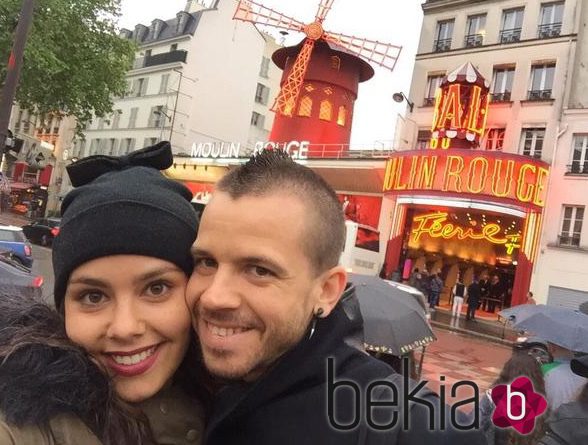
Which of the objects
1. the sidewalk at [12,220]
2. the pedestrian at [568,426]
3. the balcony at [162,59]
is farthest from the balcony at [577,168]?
the balcony at [162,59]

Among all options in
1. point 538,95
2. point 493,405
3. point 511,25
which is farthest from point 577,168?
point 493,405

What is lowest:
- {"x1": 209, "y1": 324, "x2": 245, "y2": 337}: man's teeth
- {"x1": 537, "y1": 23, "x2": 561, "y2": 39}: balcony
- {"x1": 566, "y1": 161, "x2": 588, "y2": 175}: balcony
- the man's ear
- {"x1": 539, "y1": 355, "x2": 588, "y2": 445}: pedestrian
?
{"x1": 539, "y1": 355, "x2": 588, "y2": 445}: pedestrian

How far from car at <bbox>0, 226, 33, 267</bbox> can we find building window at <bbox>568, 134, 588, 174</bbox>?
15.8 metres

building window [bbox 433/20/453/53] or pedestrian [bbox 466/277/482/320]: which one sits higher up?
building window [bbox 433/20/453/53]

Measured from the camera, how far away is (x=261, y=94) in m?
38.3

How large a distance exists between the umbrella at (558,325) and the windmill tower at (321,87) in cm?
1940

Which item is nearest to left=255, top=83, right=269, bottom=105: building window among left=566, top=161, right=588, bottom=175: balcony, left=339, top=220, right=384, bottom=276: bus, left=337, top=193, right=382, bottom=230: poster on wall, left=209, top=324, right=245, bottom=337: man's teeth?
left=337, top=193, right=382, bottom=230: poster on wall

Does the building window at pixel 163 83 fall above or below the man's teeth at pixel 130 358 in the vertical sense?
above

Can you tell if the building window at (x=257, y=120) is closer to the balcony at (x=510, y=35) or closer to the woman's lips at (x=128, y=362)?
the balcony at (x=510, y=35)

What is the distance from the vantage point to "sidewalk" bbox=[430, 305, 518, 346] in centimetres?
1459

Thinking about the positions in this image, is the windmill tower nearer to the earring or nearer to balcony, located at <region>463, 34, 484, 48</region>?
balcony, located at <region>463, 34, 484, 48</region>

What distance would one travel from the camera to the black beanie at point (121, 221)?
149 cm

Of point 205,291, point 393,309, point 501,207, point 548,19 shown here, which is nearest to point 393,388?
point 205,291

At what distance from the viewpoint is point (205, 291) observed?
1.44 meters
